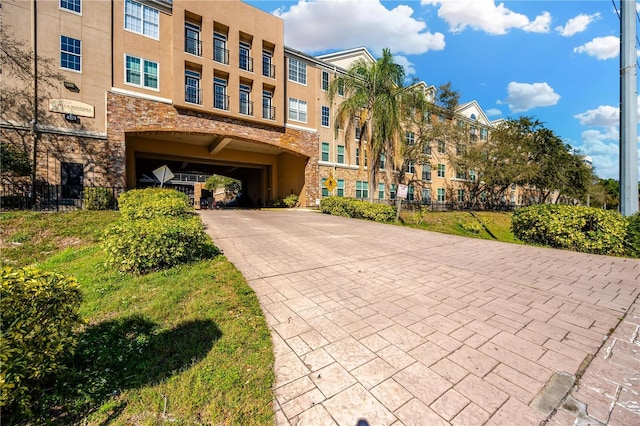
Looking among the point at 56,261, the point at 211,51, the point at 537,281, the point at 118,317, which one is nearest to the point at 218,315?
the point at 118,317

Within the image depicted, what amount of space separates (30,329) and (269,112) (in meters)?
20.1

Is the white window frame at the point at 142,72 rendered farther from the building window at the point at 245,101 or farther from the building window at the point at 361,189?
the building window at the point at 361,189

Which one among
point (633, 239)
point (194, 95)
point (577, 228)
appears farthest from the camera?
point (194, 95)

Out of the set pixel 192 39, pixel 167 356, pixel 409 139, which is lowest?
pixel 167 356

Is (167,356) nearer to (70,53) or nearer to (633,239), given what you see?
(633,239)

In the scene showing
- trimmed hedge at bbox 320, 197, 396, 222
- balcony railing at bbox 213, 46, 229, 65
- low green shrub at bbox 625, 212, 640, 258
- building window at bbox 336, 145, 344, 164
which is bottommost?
low green shrub at bbox 625, 212, 640, 258

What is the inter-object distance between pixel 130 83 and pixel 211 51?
5270 millimetres

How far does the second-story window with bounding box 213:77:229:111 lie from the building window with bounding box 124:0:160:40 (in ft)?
13.3

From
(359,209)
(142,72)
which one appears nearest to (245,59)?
(142,72)

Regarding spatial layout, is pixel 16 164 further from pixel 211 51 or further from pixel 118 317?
pixel 118 317

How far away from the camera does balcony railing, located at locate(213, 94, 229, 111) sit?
17819 mm

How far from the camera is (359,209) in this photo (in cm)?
1534

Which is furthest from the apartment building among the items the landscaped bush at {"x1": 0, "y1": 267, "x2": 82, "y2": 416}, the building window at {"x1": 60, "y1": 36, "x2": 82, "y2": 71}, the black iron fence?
the landscaped bush at {"x1": 0, "y1": 267, "x2": 82, "y2": 416}

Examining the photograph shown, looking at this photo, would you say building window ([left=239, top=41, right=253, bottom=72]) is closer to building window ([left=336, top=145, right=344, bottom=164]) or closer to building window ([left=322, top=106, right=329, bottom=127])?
building window ([left=322, top=106, right=329, bottom=127])
